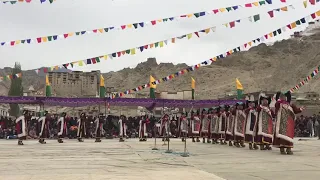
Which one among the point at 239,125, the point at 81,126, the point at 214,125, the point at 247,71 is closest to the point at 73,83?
the point at 247,71

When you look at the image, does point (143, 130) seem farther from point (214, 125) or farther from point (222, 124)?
point (222, 124)

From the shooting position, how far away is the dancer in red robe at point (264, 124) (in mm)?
14109

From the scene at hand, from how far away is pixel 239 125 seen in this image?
16.6m

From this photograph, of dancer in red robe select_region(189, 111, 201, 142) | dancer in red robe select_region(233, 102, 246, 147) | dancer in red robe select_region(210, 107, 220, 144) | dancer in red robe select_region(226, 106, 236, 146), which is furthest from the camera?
dancer in red robe select_region(189, 111, 201, 142)

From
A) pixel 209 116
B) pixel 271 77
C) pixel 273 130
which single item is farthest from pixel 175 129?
pixel 271 77

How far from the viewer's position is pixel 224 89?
82.6 meters

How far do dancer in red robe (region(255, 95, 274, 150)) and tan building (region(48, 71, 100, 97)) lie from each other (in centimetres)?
5789

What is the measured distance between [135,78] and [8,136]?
74.9m

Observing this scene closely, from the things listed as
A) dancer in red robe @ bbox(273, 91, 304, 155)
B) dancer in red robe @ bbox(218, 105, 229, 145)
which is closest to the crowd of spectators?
dancer in red robe @ bbox(218, 105, 229, 145)

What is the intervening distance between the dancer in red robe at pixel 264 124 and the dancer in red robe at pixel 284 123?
47.1 inches

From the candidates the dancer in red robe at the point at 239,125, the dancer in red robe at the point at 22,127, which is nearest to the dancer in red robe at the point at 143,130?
the dancer in red robe at the point at 22,127

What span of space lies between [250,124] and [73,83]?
62833mm

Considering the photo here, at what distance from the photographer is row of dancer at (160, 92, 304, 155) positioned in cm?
1273

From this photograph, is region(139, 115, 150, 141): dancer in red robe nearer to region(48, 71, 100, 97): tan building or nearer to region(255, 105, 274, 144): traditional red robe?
region(255, 105, 274, 144): traditional red robe
